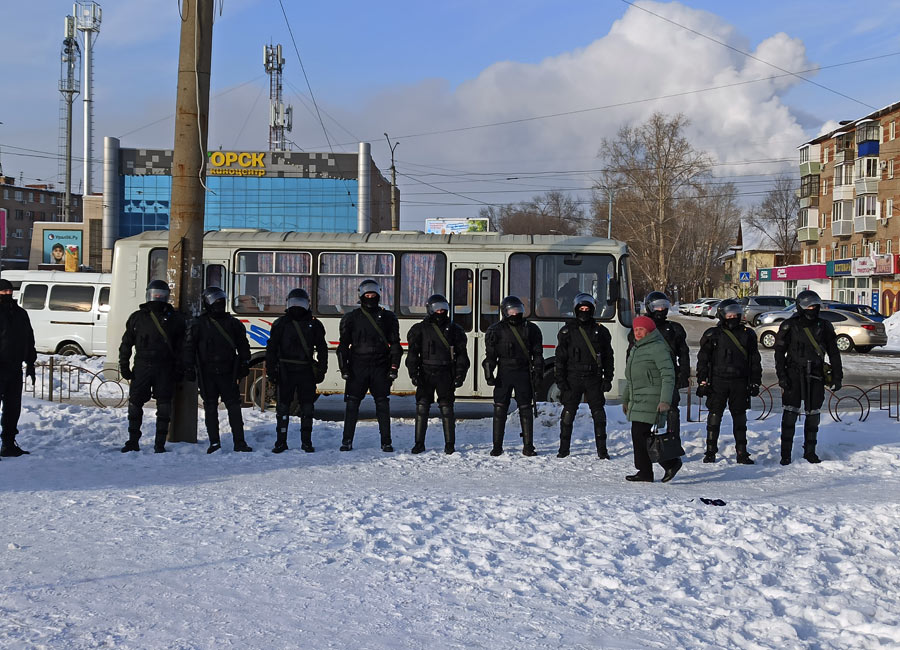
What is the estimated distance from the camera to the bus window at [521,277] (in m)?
13.7

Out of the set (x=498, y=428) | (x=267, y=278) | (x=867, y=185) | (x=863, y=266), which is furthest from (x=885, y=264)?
(x=498, y=428)

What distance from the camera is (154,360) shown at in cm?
949

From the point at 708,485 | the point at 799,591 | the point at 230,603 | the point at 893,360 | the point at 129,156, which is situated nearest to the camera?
the point at 230,603

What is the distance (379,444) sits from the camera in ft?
34.8

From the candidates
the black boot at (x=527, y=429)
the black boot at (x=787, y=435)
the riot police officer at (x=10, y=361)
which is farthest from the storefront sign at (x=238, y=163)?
the black boot at (x=787, y=435)

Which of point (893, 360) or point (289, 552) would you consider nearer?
point (289, 552)

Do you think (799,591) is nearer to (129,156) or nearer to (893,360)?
(893,360)

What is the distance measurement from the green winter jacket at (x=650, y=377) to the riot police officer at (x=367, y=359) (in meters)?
2.90

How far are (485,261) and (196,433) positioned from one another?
5528mm

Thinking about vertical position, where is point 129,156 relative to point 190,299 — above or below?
above

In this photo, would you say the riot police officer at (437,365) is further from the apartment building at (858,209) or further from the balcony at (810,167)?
the balcony at (810,167)

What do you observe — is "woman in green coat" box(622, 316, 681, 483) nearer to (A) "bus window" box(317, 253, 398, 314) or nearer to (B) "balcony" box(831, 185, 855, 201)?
(A) "bus window" box(317, 253, 398, 314)

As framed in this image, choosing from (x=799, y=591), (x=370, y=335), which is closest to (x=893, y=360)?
(x=370, y=335)

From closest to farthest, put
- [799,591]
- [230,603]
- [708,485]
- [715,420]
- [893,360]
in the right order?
[230,603] < [799,591] < [708,485] < [715,420] < [893,360]
